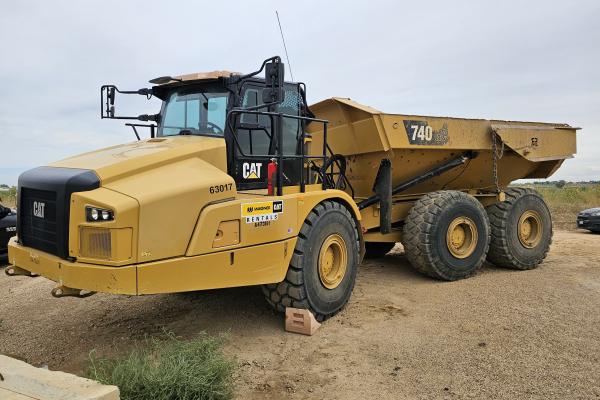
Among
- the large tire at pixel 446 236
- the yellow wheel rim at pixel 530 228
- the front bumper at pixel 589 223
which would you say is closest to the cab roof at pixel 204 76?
the large tire at pixel 446 236

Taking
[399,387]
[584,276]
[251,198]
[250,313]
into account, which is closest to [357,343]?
[399,387]

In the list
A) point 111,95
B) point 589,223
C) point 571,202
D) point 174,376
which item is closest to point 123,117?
point 111,95

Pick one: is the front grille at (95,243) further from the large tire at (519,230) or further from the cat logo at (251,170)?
the large tire at (519,230)

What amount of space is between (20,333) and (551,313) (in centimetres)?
544

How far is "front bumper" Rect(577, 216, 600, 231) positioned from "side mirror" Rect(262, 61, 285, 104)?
41.4 feet

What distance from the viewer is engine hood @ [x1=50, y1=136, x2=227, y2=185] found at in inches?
153

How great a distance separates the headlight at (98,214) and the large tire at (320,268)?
1803 mm

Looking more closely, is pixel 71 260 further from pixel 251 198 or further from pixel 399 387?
pixel 399 387

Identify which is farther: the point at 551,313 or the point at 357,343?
the point at 551,313

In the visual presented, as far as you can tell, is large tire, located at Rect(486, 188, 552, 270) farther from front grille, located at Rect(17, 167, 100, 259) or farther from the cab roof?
front grille, located at Rect(17, 167, 100, 259)

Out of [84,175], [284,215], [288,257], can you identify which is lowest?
[288,257]

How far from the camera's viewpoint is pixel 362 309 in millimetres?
5418

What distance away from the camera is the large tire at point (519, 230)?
7.46 metres

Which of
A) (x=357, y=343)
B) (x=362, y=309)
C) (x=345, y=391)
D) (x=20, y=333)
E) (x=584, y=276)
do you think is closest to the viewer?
(x=345, y=391)
